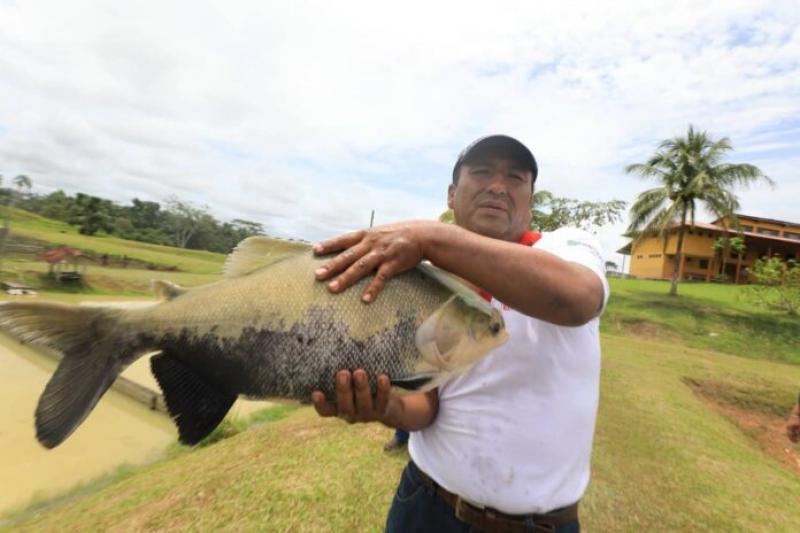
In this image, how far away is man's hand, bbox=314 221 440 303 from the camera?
1.47m

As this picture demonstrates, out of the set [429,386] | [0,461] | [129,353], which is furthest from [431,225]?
[0,461]

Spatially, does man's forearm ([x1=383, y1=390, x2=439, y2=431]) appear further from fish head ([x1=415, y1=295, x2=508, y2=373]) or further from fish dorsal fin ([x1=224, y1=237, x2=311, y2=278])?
fish dorsal fin ([x1=224, y1=237, x2=311, y2=278])

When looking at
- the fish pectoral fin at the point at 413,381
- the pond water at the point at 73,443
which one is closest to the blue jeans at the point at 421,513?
the fish pectoral fin at the point at 413,381

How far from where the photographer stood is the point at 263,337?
155 cm

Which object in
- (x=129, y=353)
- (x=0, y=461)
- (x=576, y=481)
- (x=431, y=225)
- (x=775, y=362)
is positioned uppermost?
(x=431, y=225)

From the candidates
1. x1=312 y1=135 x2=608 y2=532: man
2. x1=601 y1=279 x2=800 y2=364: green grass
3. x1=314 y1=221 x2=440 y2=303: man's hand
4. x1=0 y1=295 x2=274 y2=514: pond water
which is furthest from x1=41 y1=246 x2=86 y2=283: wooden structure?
x1=314 y1=221 x2=440 y2=303: man's hand

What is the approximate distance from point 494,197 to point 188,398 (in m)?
1.43

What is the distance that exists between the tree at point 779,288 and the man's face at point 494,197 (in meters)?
20.8

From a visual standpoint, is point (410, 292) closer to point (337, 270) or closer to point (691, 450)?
point (337, 270)

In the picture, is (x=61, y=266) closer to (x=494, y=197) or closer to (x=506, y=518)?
(x=494, y=197)

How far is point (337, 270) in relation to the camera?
1.54 meters

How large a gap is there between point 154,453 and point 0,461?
2.24 m

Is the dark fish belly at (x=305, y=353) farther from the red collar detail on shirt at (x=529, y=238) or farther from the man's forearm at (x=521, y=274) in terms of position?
the red collar detail on shirt at (x=529, y=238)

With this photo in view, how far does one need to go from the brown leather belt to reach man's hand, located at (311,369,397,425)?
2.06 ft
